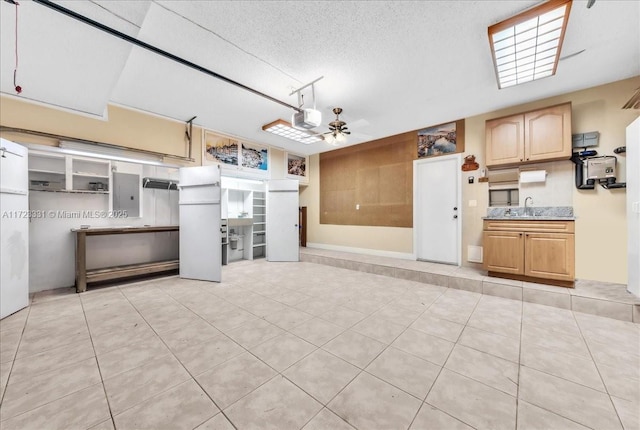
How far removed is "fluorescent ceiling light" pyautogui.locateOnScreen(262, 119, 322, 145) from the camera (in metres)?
5.06

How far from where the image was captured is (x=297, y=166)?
7.75m

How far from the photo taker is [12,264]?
9.95 feet

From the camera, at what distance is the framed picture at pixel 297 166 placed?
7.50m

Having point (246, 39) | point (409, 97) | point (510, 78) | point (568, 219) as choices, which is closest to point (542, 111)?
point (510, 78)

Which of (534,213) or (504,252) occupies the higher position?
(534,213)

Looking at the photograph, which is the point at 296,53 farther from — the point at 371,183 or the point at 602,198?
the point at 602,198

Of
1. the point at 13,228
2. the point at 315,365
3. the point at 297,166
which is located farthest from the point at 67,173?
the point at 297,166

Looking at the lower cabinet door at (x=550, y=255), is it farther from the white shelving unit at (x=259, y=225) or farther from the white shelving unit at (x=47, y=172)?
the white shelving unit at (x=47, y=172)

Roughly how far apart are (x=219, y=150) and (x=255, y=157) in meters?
1.00

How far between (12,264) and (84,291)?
103 centimetres

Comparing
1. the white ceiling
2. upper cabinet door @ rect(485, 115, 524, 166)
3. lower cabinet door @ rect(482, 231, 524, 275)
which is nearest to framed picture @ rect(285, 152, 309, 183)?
the white ceiling

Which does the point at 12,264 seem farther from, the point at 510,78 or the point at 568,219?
the point at 568,219

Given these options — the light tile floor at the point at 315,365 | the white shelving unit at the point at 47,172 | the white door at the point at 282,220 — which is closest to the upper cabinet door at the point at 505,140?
the light tile floor at the point at 315,365

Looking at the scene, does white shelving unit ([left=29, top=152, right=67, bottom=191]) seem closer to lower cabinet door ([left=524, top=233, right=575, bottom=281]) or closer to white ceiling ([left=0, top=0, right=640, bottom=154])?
white ceiling ([left=0, top=0, right=640, bottom=154])
